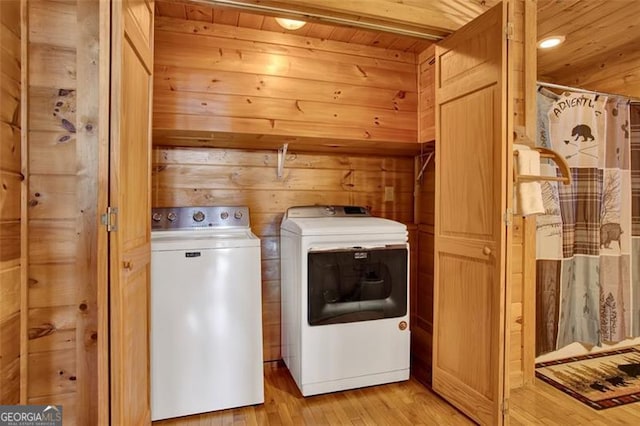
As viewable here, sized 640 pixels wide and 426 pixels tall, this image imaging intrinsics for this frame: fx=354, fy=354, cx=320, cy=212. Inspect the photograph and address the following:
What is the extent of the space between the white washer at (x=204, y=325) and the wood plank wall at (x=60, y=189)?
0.53 m

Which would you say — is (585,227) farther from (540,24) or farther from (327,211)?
(327,211)

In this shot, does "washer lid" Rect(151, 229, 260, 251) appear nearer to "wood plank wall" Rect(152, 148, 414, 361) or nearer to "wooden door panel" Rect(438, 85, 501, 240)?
"wood plank wall" Rect(152, 148, 414, 361)

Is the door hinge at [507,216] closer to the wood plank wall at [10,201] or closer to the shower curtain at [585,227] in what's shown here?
the shower curtain at [585,227]

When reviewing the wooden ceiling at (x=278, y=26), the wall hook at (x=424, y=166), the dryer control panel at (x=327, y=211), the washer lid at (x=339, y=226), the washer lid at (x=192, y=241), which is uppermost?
the wooden ceiling at (x=278, y=26)

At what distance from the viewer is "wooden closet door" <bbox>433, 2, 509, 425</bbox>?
160 cm

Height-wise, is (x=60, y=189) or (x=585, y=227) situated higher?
(x=60, y=189)

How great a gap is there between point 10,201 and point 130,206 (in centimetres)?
33

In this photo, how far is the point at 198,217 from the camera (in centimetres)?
223

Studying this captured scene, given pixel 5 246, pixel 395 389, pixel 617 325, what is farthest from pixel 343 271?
pixel 617 325

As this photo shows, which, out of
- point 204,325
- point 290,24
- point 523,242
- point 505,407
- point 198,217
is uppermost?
point 290,24

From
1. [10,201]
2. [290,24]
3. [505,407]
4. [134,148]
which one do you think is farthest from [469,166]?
[10,201]

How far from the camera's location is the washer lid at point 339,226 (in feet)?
6.61

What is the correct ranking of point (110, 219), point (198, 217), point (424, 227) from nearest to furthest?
point (110, 219) < point (198, 217) < point (424, 227)

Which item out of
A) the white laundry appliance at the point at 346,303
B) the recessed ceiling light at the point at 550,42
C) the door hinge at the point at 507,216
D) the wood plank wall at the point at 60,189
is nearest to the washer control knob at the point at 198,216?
the white laundry appliance at the point at 346,303
